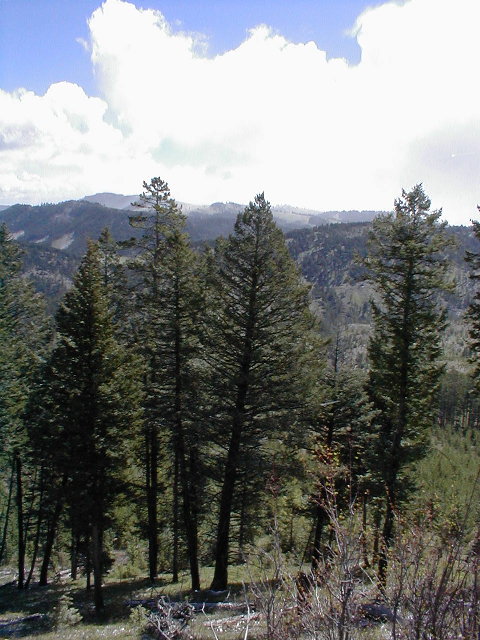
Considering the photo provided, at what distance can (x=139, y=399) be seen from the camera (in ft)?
57.0

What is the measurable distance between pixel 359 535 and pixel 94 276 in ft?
48.1

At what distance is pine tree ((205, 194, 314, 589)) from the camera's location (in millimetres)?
15438

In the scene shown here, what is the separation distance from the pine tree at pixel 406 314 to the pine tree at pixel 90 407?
32.1 feet

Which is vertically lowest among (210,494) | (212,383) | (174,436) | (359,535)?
(210,494)

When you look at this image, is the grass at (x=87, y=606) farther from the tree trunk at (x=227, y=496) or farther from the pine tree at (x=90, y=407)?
the pine tree at (x=90, y=407)

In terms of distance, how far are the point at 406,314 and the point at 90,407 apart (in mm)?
12067

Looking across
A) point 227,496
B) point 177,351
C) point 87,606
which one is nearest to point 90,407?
point 177,351

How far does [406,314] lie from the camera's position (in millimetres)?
15477

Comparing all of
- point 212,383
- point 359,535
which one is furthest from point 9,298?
point 359,535

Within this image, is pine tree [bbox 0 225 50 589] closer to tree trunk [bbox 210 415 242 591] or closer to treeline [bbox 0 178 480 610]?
treeline [bbox 0 178 480 610]

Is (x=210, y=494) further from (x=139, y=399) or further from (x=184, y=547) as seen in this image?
(x=184, y=547)

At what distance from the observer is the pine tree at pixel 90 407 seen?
16234mm

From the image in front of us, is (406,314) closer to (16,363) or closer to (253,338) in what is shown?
(253,338)

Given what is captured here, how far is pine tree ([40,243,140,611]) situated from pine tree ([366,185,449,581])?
978 centimetres
